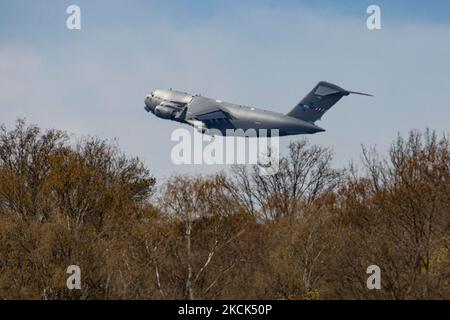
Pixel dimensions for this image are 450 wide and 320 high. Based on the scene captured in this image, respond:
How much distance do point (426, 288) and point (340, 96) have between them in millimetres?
57974

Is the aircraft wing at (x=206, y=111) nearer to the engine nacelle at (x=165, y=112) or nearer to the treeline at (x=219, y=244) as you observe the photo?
the engine nacelle at (x=165, y=112)

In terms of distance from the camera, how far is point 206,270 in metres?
57.4

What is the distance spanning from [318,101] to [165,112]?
15.8 meters

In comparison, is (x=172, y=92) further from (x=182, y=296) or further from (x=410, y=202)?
(x=182, y=296)

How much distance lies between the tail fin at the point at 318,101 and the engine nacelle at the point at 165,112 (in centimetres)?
1203

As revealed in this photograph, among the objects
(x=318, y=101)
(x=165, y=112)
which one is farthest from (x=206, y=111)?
(x=318, y=101)

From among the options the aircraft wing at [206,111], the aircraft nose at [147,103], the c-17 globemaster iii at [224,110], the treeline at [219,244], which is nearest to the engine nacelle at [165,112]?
the c-17 globemaster iii at [224,110]

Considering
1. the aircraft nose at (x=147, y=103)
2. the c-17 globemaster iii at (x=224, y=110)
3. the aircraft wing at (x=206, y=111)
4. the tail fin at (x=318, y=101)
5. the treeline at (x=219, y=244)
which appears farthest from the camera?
the aircraft nose at (x=147, y=103)

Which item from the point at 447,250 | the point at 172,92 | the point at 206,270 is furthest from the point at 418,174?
the point at 172,92

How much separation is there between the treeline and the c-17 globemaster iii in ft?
77.7

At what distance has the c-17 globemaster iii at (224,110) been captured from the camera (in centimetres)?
10144

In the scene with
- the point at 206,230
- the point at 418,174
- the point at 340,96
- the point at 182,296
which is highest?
the point at 340,96

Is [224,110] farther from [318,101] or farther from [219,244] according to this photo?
[219,244]

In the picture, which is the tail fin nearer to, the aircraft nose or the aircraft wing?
the aircraft wing
